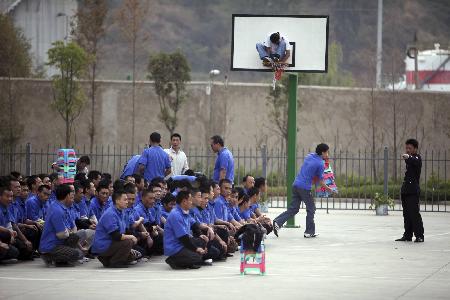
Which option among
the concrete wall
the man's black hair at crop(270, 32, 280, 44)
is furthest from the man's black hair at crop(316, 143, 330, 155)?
the concrete wall

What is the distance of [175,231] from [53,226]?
6.02 ft

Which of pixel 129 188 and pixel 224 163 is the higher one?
pixel 224 163

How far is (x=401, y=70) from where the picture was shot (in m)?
74.7

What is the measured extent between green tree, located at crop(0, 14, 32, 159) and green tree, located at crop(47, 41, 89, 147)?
168 cm

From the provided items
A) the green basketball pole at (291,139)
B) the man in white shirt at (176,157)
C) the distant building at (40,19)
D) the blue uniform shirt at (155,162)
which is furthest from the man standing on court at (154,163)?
the distant building at (40,19)

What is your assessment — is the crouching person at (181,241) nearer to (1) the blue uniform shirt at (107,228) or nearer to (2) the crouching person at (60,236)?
(1) the blue uniform shirt at (107,228)

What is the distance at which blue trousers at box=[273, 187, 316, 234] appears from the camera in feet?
72.6

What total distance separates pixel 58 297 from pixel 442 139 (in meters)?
30.3

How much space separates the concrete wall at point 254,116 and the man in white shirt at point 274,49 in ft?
56.8

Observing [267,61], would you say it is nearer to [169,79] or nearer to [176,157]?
[176,157]

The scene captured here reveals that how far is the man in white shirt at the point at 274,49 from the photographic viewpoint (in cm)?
2411

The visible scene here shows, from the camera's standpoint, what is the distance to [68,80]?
127 ft

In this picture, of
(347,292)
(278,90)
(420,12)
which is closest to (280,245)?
(347,292)

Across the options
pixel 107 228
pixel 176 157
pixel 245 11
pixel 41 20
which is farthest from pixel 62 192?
pixel 245 11
